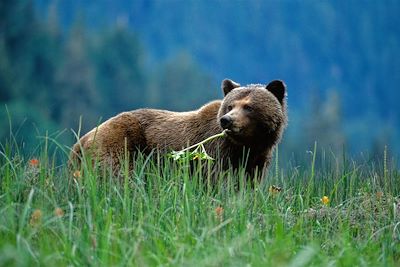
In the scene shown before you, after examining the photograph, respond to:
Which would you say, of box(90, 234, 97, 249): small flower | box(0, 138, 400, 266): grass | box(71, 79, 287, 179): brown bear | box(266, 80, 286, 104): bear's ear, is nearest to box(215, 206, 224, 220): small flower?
box(0, 138, 400, 266): grass

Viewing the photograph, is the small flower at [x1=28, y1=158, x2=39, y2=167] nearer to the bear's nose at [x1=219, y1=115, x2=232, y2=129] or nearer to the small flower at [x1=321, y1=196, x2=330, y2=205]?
the bear's nose at [x1=219, y1=115, x2=232, y2=129]

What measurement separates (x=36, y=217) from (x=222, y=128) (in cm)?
328

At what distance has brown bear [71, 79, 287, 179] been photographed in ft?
26.1

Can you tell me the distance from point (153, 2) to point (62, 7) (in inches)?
918

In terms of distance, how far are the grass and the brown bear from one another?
3.65 feet

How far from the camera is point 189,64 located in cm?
8262

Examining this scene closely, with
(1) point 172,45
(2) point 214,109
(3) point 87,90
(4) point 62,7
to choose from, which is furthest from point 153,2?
(2) point 214,109

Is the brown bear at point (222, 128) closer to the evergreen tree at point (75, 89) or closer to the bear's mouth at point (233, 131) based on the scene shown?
the bear's mouth at point (233, 131)

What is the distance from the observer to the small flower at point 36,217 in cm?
504

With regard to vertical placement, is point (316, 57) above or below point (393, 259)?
below

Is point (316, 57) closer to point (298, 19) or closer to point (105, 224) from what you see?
point (298, 19)

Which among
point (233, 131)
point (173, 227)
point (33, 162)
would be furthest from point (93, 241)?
point (233, 131)

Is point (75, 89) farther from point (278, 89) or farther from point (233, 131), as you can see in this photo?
point (233, 131)

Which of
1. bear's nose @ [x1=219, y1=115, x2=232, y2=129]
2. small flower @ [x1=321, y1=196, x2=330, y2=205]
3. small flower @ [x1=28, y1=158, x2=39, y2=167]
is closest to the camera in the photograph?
small flower @ [x1=28, y1=158, x2=39, y2=167]
